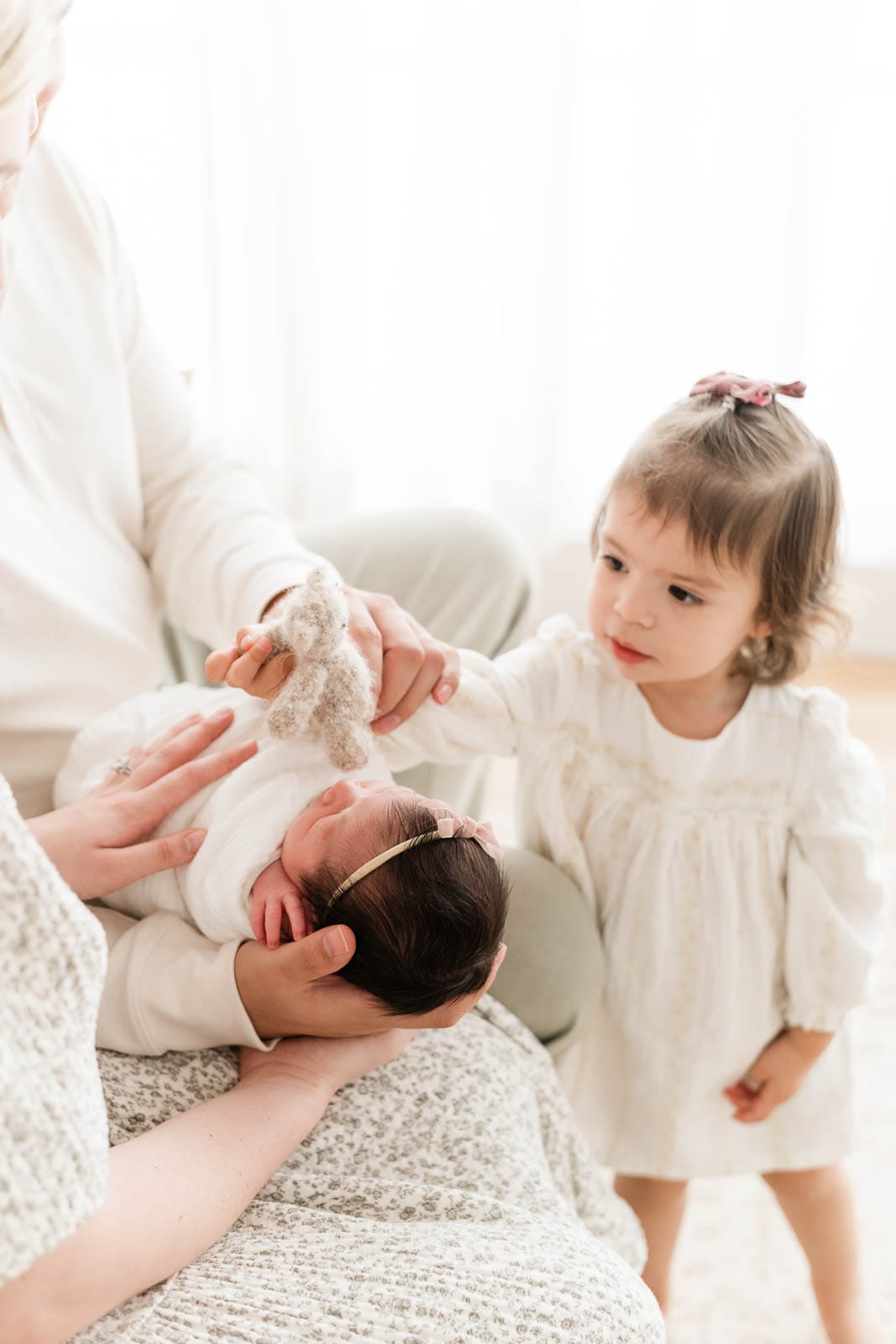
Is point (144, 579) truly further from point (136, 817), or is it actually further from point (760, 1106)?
point (760, 1106)

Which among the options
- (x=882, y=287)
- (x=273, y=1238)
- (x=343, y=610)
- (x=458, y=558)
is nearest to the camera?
(x=273, y=1238)

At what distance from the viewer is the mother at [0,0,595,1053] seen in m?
0.96

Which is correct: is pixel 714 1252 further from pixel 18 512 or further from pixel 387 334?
pixel 387 334

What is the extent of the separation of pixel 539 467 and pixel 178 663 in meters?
1.31

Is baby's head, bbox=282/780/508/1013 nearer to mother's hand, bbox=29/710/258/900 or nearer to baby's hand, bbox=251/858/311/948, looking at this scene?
baby's hand, bbox=251/858/311/948

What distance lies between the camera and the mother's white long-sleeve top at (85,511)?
1112 mm

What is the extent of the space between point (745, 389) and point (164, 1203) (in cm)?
84

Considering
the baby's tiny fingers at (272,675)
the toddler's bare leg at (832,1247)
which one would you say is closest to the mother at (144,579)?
the baby's tiny fingers at (272,675)

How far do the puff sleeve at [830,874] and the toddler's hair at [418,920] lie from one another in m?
0.41

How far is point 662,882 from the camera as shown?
1199 mm

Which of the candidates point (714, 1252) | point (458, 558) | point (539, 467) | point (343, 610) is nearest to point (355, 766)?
point (343, 610)

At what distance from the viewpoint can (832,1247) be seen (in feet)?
4.31

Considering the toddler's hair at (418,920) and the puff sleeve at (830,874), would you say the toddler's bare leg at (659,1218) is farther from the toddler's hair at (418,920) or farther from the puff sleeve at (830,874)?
the toddler's hair at (418,920)

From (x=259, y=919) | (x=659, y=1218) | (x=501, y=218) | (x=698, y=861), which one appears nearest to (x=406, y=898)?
(x=259, y=919)
